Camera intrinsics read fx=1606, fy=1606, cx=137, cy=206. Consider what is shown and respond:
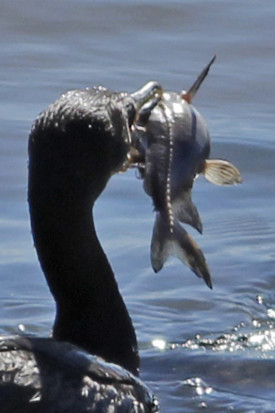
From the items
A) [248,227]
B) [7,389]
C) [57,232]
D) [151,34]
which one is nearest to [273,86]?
[151,34]

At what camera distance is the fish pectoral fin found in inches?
312

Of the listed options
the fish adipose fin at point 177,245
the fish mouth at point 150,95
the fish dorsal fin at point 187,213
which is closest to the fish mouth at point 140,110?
the fish mouth at point 150,95

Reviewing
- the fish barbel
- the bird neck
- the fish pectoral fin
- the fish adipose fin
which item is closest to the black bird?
the bird neck

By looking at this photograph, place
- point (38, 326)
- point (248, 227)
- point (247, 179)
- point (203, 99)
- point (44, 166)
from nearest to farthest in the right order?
point (44, 166), point (38, 326), point (248, 227), point (247, 179), point (203, 99)

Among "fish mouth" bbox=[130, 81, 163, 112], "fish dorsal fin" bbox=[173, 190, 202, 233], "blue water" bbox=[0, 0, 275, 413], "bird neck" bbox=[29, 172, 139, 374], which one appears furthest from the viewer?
"blue water" bbox=[0, 0, 275, 413]

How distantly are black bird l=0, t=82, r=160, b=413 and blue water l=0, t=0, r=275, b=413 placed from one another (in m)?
0.50

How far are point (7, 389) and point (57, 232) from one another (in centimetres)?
128

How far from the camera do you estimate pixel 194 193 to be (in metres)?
10.2

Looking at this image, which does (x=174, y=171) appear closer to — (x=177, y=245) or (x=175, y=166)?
(x=175, y=166)

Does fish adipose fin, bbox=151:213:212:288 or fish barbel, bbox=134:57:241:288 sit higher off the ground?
fish barbel, bbox=134:57:241:288

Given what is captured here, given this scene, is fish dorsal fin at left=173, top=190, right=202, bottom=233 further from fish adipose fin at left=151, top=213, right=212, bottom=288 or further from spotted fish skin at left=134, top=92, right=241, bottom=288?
fish adipose fin at left=151, top=213, right=212, bottom=288

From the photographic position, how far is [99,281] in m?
7.74

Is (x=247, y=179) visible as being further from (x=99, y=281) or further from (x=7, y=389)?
(x=7, y=389)

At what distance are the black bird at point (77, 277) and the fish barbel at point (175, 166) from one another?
127mm
